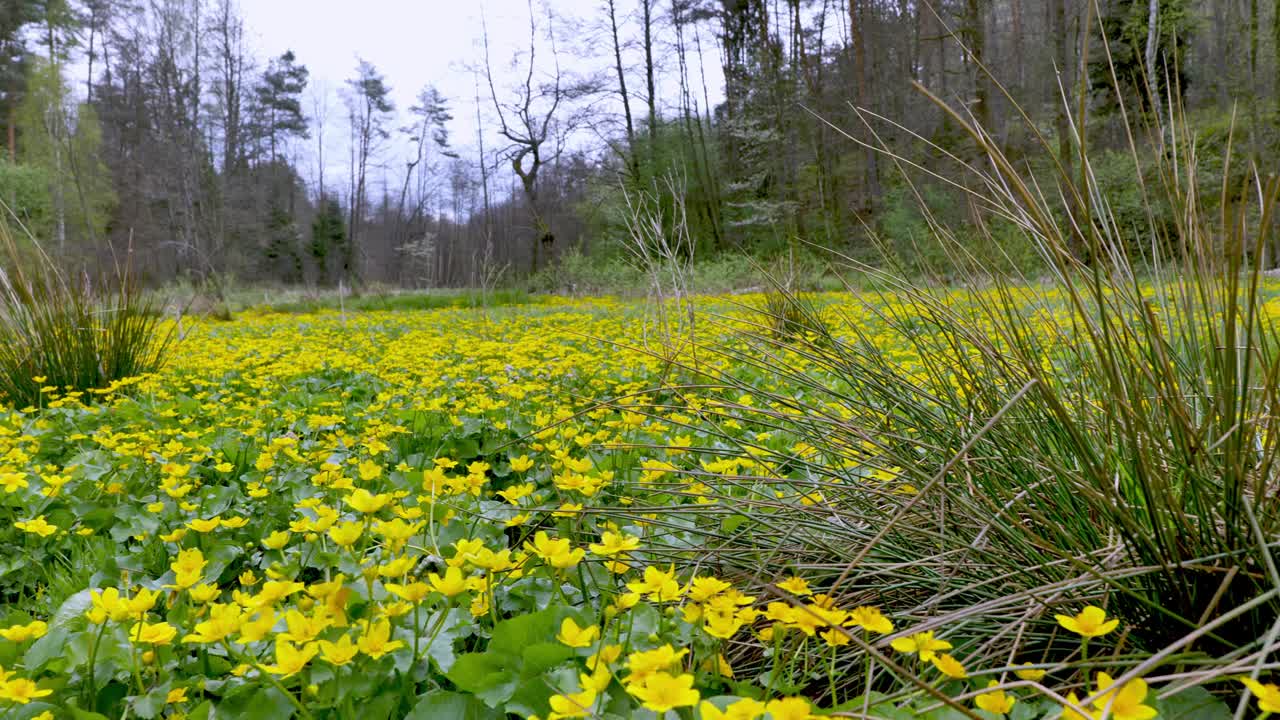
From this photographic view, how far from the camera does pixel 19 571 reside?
1.36 meters

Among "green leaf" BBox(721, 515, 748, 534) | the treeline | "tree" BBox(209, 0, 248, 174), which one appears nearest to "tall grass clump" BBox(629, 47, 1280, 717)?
"green leaf" BBox(721, 515, 748, 534)

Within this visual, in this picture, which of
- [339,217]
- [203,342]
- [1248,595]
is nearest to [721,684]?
[1248,595]

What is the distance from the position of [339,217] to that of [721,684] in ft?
91.7

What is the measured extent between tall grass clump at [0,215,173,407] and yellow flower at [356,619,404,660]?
2879 mm

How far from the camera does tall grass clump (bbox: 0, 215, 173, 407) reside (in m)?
2.83

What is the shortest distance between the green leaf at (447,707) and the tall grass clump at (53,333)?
2920 millimetres

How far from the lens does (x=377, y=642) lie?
2.28ft

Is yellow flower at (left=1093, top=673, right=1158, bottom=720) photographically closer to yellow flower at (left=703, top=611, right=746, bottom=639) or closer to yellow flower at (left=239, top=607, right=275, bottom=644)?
yellow flower at (left=703, top=611, right=746, bottom=639)

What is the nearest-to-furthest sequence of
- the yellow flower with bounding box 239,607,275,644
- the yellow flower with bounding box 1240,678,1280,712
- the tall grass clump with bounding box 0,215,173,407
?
the yellow flower with bounding box 1240,678,1280,712 → the yellow flower with bounding box 239,607,275,644 → the tall grass clump with bounding box 0,215,173,407

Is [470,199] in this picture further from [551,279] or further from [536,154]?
[551,279]

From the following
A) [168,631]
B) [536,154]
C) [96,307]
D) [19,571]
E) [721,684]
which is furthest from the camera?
[536,154]

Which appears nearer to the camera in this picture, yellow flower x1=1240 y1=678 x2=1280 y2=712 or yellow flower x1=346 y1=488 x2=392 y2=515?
yellow flower x1=1240 y1=678 x2=1280 y2=712

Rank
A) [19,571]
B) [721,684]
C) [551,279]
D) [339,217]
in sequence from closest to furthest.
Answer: [721,684] < [19,571] < [551,279] < [339,217]

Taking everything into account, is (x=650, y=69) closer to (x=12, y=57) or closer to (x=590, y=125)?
(x=590, y=125)
